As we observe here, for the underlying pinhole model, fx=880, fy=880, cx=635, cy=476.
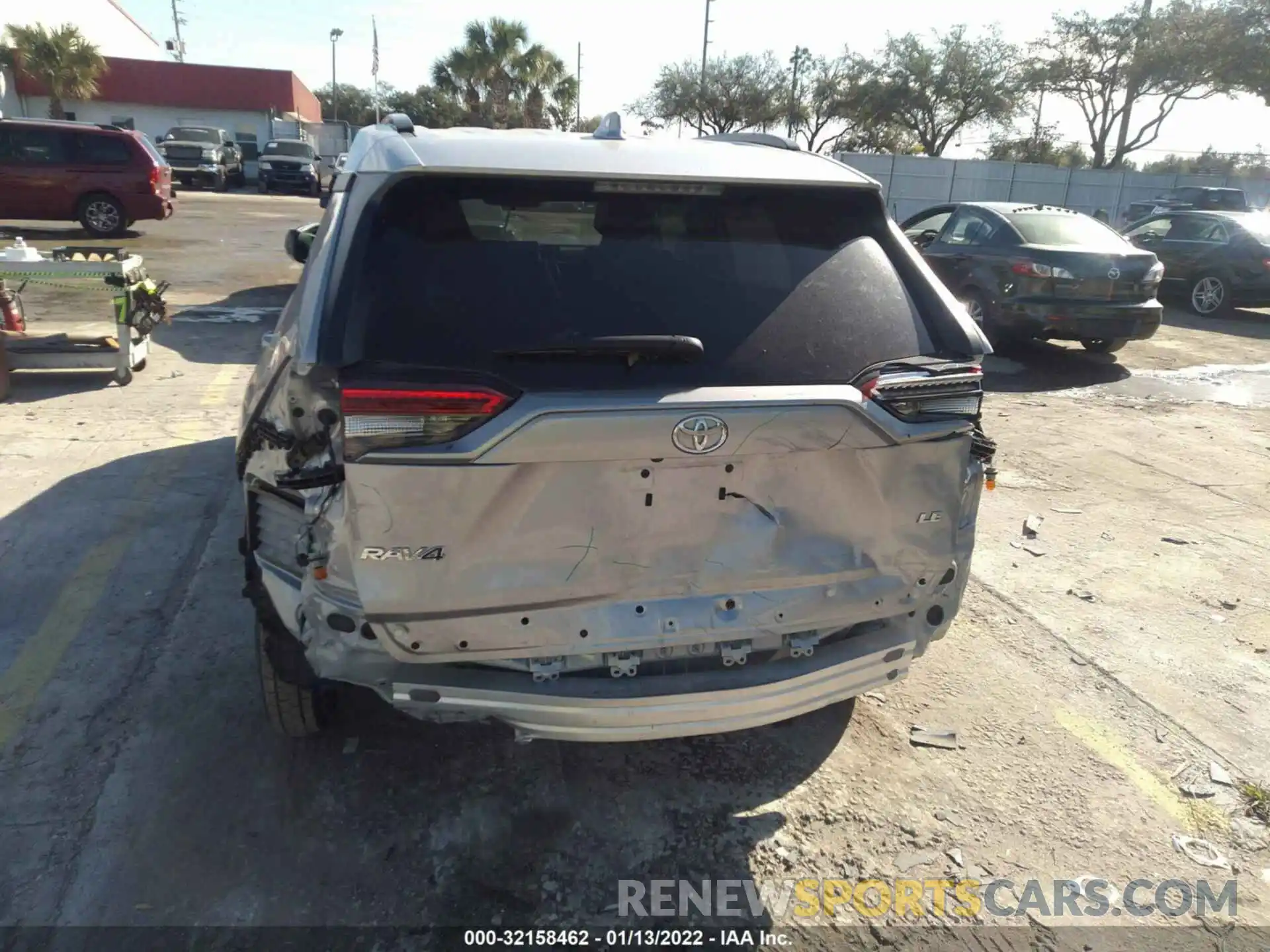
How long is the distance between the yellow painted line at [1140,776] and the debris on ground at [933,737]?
0.48 meters

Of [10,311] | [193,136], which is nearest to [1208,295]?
[10,311]

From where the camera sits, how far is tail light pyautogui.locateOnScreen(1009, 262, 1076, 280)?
9.09 m

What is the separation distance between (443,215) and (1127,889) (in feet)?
9.09

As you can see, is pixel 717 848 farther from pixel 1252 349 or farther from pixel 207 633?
pixel 1252 349

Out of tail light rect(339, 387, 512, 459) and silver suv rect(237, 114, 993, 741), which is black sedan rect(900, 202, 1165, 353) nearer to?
silver suv rect(237, 114, 993, 741)

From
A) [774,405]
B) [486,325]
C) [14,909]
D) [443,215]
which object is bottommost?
[14,909]

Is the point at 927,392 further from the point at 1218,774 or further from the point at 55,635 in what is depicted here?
the point at 55,635

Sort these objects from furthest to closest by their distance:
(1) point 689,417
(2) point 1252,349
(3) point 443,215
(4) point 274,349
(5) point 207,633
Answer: (2) point 1252,349 < (5) point 207,633 < (4) point 274,349 < (3) point 443,215 < (1) point 689,417

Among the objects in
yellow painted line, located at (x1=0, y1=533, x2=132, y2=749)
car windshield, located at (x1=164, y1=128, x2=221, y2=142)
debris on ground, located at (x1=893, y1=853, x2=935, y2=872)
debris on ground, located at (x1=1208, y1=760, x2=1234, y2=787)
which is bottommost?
debris on ground, located at (x1=893, y1=853, x2=935, y2=872)

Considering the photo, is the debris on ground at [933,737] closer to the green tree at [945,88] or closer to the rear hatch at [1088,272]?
the rear hatch at [1088,272]

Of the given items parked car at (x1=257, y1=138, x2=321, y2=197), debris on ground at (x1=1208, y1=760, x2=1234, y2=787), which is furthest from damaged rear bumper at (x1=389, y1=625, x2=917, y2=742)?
parked car at (x1=257, y1=138, x2=321, y2=197)

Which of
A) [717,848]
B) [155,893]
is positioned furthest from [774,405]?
[155,893]

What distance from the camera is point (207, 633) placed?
3.68 meters

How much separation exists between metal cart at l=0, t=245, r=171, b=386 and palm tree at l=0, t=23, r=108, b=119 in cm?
3663
